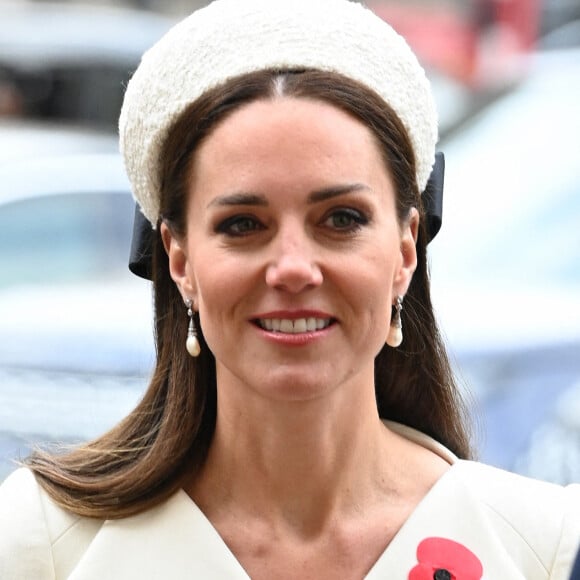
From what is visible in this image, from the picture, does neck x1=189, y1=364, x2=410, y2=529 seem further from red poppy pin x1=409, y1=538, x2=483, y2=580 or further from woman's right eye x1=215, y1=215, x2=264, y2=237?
woman's right eye x1=215, y1=215, x2=264, y2=237

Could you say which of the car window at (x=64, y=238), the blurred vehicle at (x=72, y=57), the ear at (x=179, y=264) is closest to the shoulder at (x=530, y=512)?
the ear at (x=179, y=264)

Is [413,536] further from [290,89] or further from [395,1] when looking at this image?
[395,1]

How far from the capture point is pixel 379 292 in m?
2.23

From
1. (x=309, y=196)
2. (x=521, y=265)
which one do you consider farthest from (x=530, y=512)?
(x=521, y=265)

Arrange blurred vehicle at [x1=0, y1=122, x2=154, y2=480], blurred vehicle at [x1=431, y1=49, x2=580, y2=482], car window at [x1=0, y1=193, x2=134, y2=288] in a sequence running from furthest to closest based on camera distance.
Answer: car window at [x1=0, y1=193, x2=134, y2=288] → blurred vehicle at [x1=431, y1=49, x2=580, y2=482] → blurred vehicle at [x1=0, y1=122, x2=154, y2=480]

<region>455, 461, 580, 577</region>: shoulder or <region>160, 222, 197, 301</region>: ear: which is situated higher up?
<region>160, 222, 197, 301</region>: ear

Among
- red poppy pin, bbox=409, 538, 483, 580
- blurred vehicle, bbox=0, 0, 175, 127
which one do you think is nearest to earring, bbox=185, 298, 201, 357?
red poppy pin, bbox=409, 538, 483, 580

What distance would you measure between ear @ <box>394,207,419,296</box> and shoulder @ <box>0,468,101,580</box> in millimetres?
618

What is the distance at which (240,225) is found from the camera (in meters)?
2.23

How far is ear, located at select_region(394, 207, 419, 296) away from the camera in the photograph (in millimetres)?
2369

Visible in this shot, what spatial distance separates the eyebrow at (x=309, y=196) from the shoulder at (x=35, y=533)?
1.88ft

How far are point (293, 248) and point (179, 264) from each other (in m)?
0.29

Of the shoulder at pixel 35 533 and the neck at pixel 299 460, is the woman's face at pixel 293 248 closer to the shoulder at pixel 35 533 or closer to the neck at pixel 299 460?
the neck at pixel 299 460

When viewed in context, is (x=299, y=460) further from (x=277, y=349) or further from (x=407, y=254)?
(x=407, y=254)
